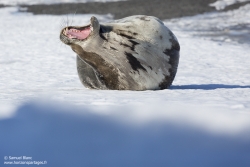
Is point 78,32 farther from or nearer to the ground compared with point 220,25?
farther from the ground

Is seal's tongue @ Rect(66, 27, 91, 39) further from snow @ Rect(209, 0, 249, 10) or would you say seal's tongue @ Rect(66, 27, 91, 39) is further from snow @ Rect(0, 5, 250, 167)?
snow @ Rect(209, 0, 249, 10)

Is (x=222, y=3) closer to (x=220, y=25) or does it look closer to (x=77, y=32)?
(x=220, y=25)

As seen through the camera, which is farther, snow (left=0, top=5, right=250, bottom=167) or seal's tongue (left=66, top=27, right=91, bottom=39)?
seal's tongue (left=66, top=27, right=91, bottom=39)

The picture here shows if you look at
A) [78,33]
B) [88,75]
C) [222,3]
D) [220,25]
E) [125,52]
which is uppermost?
[78,33]

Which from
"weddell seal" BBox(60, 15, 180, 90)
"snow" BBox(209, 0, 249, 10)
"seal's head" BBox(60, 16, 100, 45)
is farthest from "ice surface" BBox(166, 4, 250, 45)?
"seal's head" BBox(60, 16, 100, 45)

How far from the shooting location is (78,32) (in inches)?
230

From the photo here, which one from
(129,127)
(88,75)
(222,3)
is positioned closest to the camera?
(129,127)

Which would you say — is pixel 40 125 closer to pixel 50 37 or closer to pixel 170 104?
pixel 170 104

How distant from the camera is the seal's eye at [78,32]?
228 inches

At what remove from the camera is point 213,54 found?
427 inches

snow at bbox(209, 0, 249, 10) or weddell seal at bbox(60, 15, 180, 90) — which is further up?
weddell seal at bbox(60, 15, 180, 90)

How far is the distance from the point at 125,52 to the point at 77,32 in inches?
19.9

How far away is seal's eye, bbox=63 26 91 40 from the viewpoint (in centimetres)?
580

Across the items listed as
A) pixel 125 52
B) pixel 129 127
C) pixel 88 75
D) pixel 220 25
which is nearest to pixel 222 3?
pixel 220 25
